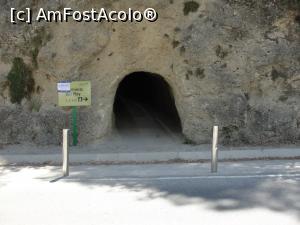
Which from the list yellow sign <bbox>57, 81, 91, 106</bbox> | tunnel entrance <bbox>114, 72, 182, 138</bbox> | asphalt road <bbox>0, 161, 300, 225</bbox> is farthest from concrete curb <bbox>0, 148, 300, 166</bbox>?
tunnel entrance <bbox>114, 72, 182, 138</bbox>

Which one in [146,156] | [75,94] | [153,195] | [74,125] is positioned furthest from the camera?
[75,94]

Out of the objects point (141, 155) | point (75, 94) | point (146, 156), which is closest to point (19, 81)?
point (75, 94)

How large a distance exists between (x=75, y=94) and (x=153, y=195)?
541cm

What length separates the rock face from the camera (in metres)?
12.2

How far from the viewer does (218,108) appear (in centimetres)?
1226

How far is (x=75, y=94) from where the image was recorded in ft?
39.8

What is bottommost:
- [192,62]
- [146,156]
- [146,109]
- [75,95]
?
[146,156]

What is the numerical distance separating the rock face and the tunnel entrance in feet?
5.45

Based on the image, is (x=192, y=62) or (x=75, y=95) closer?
(x=75, y=95)

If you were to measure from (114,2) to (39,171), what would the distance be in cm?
511

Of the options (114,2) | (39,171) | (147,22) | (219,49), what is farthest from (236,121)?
(39,171)

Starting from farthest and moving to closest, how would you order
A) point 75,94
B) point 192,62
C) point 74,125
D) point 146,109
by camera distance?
point 146,109, point 192,62, point 75,94, point 74,125

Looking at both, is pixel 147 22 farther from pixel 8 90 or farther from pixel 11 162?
pixel 11 162

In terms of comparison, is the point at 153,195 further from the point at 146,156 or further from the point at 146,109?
the point at 146,109
